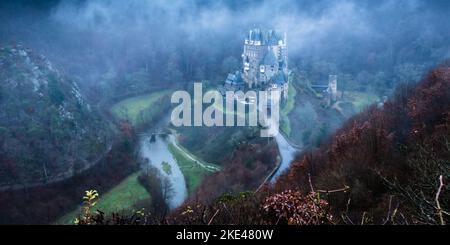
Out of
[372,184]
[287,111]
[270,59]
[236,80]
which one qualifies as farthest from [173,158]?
[372,184]

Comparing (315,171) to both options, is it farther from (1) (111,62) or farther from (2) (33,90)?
(1) (111,62)

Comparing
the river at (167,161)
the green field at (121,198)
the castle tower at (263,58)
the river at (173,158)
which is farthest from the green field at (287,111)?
the green field at (121,198)

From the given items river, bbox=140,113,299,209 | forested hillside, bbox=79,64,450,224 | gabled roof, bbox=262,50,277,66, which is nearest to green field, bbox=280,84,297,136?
river, bbox=140,113,299,209

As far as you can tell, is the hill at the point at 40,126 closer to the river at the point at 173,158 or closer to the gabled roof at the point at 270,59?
the river at the point at 173,158

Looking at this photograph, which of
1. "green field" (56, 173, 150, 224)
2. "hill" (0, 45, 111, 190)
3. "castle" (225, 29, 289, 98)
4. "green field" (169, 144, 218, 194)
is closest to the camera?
"green field" (56, 173, 150, 224)

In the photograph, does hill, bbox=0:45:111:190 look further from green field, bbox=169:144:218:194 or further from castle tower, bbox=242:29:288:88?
castle tower, bbox=242:29:288:88

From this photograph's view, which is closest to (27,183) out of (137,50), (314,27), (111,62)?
(111,62)

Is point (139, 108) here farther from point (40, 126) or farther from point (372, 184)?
point (372, 184)
